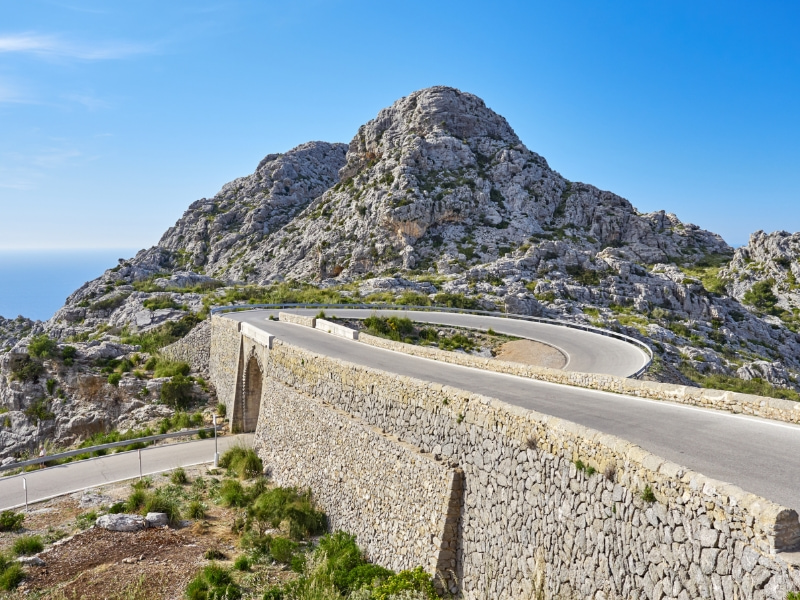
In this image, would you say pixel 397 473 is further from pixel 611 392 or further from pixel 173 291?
pixel 173 291

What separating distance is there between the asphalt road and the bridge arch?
458 inches

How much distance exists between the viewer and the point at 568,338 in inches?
1069

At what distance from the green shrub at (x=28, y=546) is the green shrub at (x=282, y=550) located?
18.7 ft

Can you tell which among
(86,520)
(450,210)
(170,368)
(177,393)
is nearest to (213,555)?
(86,520)

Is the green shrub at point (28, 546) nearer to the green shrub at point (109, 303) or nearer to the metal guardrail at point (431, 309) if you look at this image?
the metal guardrail at point (431, 309)

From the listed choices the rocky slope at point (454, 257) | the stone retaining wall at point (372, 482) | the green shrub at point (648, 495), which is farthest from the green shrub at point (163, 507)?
the rocky slope at point (454, 257)

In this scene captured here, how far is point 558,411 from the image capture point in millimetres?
10031

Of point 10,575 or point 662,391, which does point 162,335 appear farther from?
point 662,391

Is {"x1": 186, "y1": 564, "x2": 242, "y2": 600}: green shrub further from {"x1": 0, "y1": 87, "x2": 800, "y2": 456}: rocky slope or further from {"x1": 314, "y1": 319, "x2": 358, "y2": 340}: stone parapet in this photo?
{"x1": 0, "y1": 87, "x2": 800, "y2": 456}: rocky slope

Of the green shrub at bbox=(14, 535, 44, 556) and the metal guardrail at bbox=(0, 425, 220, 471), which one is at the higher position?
the green shrub at bbox=(14, 535, 44, 556)

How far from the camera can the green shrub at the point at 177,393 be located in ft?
89.9

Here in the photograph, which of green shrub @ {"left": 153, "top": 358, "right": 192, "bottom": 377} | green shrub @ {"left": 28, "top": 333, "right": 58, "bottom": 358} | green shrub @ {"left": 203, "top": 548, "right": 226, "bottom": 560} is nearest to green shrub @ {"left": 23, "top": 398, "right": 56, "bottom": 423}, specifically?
green shrub @ {"left": 28, "top": 333, "right": 58, "bottom": 358}

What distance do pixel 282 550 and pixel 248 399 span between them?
12.4 meters

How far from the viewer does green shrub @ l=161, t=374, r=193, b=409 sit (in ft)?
89.9
